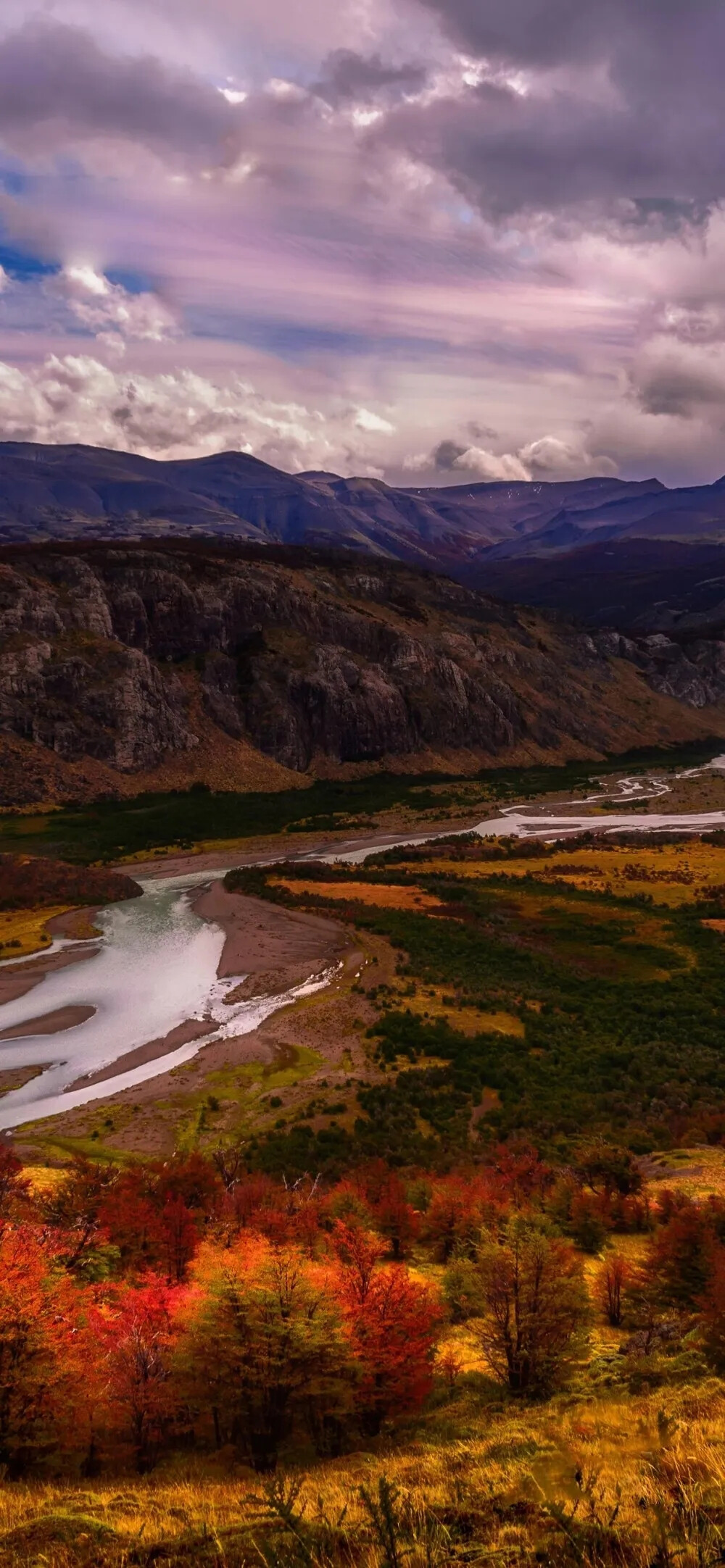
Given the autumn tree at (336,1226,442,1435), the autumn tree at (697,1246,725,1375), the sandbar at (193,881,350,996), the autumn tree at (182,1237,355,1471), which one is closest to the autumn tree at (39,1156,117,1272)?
the autumn tree at (182,1237,355,1471)

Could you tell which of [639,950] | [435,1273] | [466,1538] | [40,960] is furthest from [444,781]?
[466,1538]

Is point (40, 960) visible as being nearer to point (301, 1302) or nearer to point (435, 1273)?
point (435, 1273)

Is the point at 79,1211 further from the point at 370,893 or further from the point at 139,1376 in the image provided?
the point at 370,893

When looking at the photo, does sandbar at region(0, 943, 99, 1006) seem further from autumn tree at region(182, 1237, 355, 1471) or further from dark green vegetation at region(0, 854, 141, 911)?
autumn tree at region(182, 1237, 355, 1471)

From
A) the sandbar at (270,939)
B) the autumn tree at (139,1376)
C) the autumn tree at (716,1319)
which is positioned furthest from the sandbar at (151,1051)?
the autumn tree at (716,1319)

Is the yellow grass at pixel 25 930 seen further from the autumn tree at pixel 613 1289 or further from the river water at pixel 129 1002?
the autumn tree at pixel 613 1289

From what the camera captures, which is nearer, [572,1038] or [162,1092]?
[162,1092]

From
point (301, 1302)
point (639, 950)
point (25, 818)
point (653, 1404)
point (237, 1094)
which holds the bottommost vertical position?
point (639, 950)
